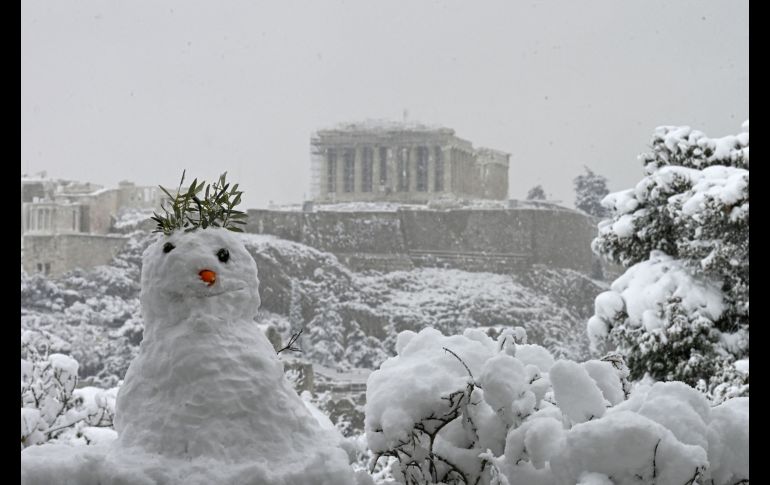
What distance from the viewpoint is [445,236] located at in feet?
62.6

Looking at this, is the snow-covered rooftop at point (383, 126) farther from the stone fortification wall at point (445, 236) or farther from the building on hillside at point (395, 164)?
the stone fortification wall at point (445, 236)

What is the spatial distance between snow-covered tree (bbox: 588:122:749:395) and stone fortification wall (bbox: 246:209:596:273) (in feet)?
44.3

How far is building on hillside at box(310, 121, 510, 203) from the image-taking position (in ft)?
68.9

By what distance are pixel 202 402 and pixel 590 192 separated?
58.4 feet

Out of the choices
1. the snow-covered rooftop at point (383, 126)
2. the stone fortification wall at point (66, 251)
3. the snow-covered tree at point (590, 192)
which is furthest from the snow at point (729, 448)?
the snow-covered rooftop at point (383, 126)

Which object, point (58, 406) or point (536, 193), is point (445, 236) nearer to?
point (536, 193)

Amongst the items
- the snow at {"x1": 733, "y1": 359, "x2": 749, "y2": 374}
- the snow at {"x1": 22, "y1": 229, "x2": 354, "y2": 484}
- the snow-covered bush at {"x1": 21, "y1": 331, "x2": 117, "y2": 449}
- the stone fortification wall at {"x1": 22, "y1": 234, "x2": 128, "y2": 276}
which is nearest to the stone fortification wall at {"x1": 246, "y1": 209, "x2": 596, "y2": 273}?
the stone fortification wall at {"x1": 22, "y1": 234, "x2": 128, "y2": 276}

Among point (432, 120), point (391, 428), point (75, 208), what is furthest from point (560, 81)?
point (391, 428)

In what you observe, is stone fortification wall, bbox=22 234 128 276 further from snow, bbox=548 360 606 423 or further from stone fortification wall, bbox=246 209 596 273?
snow, bbox=548 360 606 423

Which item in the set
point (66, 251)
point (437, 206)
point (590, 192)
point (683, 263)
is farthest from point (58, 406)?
point (437, 206)

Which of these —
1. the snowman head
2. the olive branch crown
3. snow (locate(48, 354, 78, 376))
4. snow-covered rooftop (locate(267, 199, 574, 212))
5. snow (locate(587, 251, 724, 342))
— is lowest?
snow (locate(48, 354, 78, 376))

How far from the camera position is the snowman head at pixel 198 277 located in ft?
2.73

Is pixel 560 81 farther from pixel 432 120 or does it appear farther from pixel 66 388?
pixel 66 388

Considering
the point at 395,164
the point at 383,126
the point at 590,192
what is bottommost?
the point at 590,192
